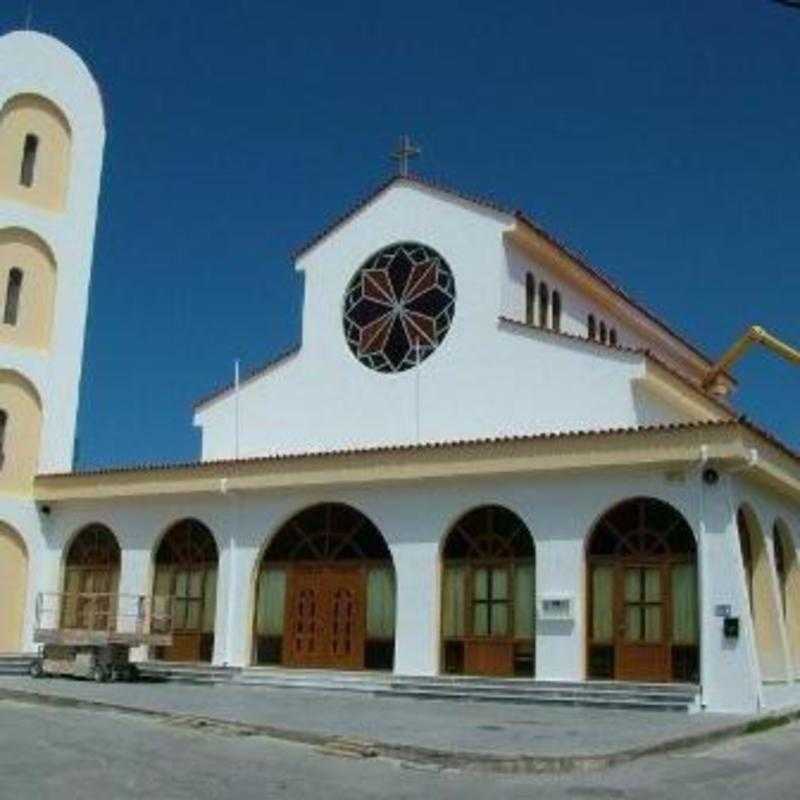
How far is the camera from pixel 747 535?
73.2 feet

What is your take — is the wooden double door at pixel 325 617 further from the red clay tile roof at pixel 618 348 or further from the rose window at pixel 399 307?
the red clay tile roof at pixel 618 348

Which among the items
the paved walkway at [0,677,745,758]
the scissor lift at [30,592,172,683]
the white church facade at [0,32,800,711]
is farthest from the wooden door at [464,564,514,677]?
the scissor lift at [30,592,172,683]

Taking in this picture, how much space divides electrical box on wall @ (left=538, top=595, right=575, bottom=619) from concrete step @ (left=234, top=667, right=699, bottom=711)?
3.83 ft

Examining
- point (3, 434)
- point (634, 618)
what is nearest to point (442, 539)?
point (634, 618)

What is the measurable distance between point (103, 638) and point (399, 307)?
941cm

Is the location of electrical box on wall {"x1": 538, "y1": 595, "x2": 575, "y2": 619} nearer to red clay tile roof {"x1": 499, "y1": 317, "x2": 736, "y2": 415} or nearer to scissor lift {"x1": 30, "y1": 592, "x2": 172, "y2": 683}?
red clay tile roof {"x1": 499, "y1": 317, "x2": 736, "y2": 415}

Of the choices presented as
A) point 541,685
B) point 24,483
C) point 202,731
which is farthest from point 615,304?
point 202,731

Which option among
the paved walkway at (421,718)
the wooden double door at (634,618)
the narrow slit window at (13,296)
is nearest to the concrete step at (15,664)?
the paved walkway at (421,718)

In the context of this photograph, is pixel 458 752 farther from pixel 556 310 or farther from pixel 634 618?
pixel 556 310

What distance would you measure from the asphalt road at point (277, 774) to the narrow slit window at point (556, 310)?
1426 centimetres

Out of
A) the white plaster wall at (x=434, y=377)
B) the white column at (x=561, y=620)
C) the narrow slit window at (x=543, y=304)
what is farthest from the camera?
the narrow slit window at (x=543, y=304)

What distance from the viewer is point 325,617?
24109 millimetres

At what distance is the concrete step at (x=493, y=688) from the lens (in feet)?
63.8

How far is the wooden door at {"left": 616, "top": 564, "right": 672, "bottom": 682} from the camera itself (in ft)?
67.3
